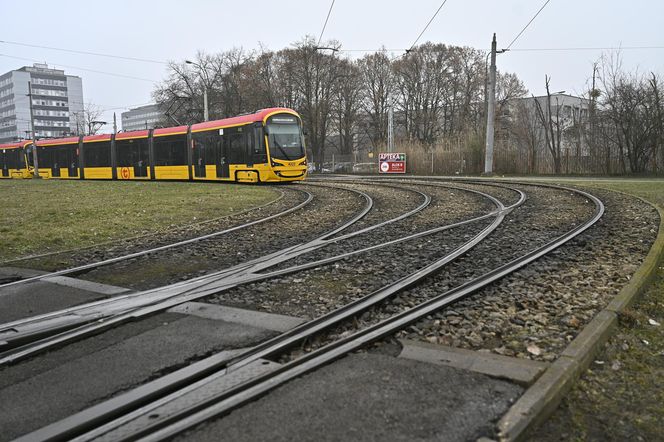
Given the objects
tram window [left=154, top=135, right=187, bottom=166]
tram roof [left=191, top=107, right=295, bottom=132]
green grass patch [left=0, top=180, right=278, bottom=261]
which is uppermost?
tram roof [left=191, top=107, right=295, bottom=132]

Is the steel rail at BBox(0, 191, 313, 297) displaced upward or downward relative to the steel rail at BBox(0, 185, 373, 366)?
upward

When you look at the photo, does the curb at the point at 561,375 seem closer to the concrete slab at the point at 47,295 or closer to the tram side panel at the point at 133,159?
the concrete slab at the point at 47,295

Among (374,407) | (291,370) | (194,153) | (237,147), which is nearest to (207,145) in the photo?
(194,153)

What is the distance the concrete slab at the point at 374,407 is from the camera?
2.58m

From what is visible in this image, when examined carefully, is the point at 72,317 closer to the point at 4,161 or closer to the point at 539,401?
the point at 539,401

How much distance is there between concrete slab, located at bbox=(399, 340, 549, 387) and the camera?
3.19 m

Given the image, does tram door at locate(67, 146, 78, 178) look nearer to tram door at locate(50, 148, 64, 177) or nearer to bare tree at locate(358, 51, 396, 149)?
tram door at locate(50, 148, 64, 177)

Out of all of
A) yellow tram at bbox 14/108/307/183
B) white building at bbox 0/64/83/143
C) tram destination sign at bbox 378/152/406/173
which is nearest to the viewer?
yellow tram at bbox 14/108/307/183

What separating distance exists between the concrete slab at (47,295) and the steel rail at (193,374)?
2.26 meters

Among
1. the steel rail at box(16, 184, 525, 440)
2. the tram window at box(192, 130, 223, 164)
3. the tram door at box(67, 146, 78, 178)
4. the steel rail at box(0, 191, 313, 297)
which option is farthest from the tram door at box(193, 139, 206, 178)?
the steel rail at box(16, 184, 525, 440)

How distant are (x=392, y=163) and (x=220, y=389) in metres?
38.2

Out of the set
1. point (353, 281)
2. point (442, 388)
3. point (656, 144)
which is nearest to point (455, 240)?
point (353, 281)

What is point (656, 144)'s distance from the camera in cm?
2823

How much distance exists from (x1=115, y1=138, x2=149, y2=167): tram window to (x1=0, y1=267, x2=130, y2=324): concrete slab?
81.1ft
